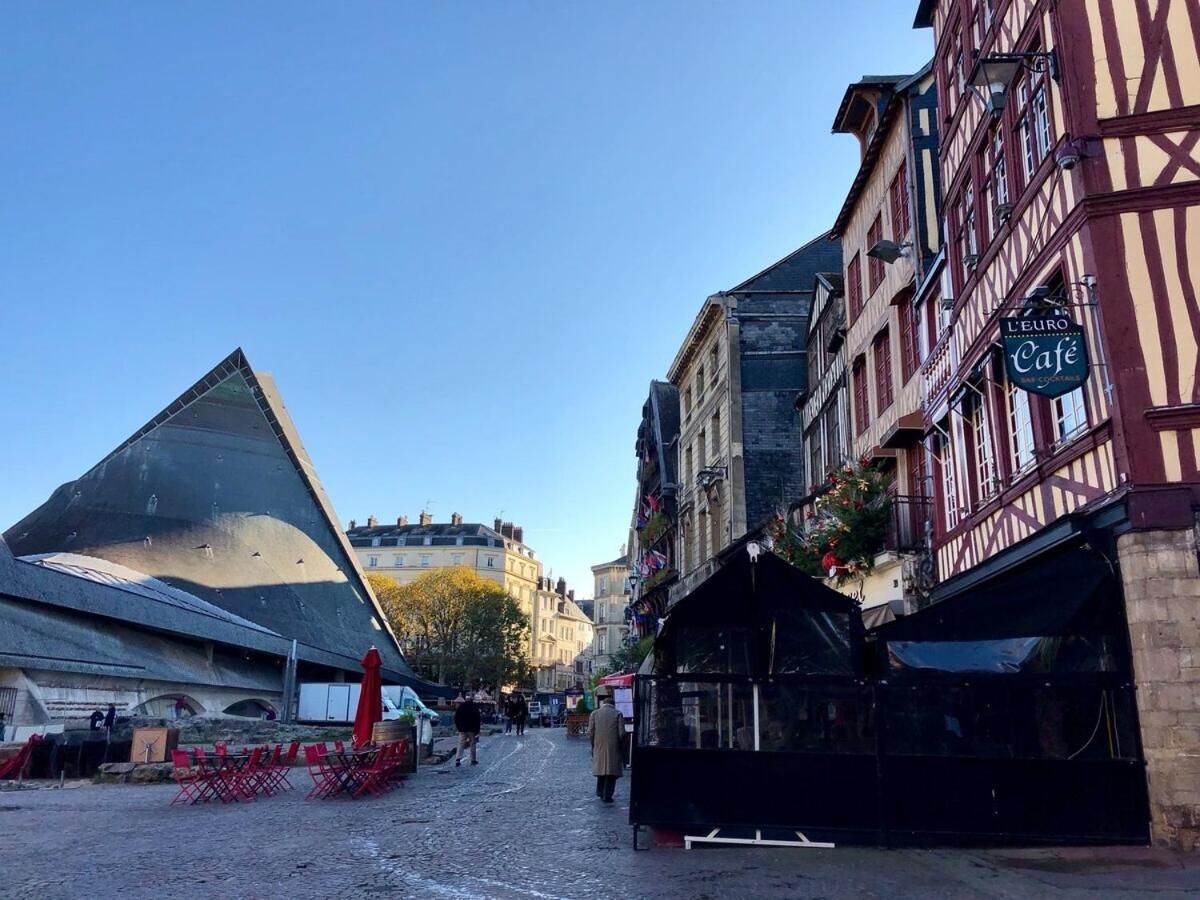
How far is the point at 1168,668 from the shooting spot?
738cm

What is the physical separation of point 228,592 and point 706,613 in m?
42.9

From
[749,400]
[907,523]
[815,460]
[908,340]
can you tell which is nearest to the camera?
[907,523]

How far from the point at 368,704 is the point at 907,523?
8.90 meters

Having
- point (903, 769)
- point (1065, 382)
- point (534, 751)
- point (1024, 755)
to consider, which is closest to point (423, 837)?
point (903, 769)

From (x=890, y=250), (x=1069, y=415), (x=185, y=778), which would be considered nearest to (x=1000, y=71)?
(x=1069, y=415)

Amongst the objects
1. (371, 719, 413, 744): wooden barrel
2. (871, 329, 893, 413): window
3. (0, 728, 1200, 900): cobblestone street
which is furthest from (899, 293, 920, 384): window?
(371, 719, 413, 744): wooden barrel

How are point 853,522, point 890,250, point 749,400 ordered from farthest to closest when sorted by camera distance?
point 749,400 → point 890,250 → point 853,522

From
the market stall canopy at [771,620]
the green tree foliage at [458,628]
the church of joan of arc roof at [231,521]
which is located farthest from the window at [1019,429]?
the green tree foliage at [458,628]

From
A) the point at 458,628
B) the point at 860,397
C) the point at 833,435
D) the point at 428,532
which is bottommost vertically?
the point at 458,628

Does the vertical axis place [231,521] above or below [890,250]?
above

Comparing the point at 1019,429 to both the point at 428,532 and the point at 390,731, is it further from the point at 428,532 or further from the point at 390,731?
the point at 428,532

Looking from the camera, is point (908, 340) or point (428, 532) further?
point (428, 532)

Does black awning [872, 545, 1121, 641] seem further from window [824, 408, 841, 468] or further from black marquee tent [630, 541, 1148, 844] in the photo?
window [824, 408, 841, 468]

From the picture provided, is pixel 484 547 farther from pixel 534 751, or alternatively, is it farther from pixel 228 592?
pixel 534 751
